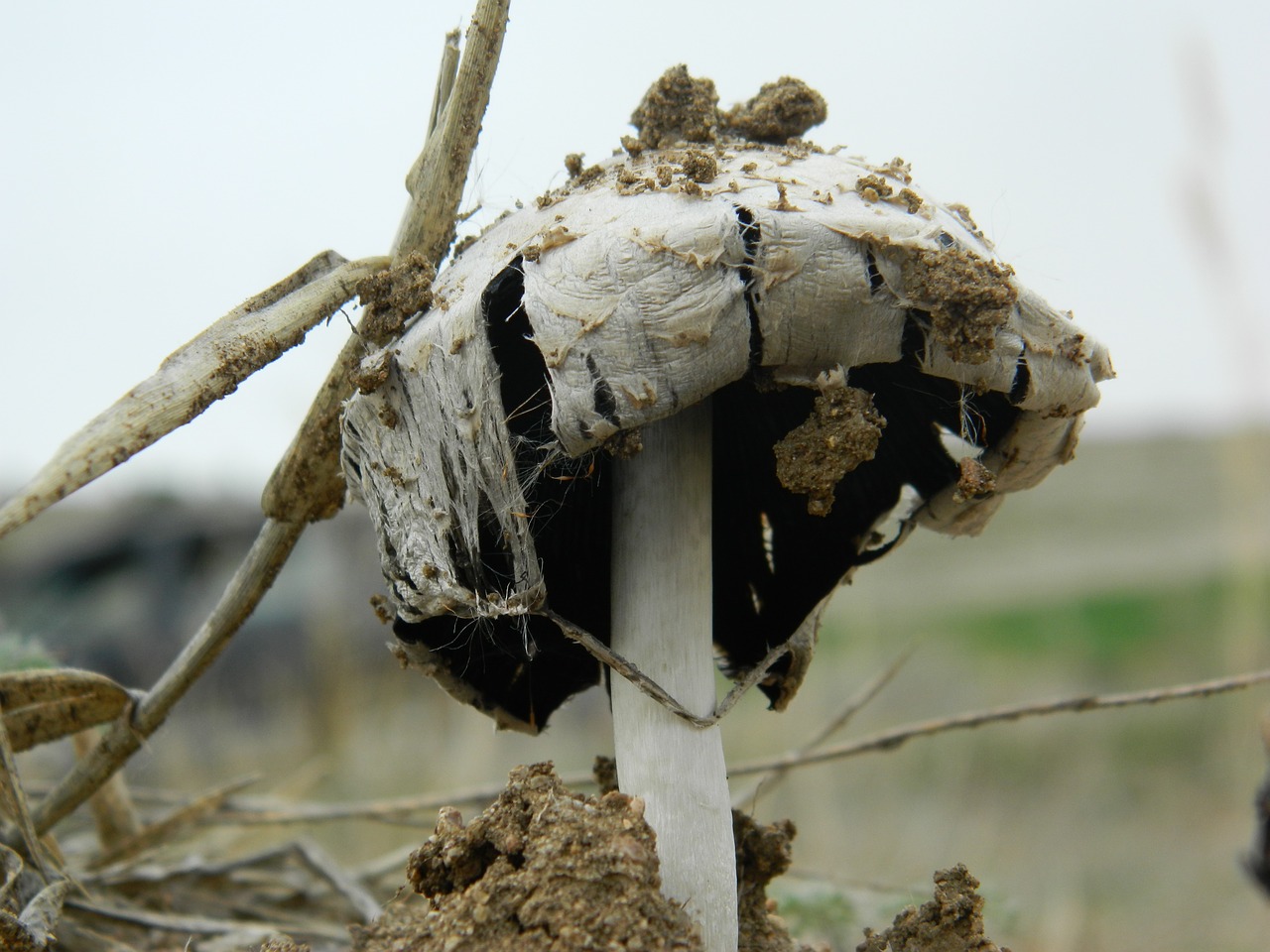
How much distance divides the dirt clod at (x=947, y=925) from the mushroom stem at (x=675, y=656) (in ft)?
0.79

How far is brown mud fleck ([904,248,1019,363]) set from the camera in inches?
48.1

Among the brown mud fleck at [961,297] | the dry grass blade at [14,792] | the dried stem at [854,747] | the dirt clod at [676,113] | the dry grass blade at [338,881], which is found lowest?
the dry grass blade at [338,881]

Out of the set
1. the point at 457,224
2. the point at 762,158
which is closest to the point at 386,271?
the point at 457,224

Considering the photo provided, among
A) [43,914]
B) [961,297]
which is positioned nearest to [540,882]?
[43,914]

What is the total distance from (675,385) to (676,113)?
0.56 m

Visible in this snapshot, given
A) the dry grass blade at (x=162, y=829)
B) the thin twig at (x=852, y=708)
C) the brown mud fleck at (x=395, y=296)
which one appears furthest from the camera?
the thin twig at (x=852, y=708)

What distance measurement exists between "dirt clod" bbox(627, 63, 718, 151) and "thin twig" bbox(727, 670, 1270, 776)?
1102 millimetres

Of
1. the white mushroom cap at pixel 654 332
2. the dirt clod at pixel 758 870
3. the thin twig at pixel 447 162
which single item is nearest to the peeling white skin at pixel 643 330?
the white mushroom cap at pixel 654 332

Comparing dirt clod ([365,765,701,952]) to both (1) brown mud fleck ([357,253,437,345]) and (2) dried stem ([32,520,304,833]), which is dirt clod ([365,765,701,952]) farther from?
(1) brown mud fleck ([357,253,437,345])

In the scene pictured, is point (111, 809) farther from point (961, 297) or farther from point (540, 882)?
point (961, 297)

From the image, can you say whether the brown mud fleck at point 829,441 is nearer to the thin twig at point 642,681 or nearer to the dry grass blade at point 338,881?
the thin twig at point 642,681

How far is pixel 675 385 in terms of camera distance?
1.18 metres

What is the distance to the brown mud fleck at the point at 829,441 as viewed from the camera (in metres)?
1.25

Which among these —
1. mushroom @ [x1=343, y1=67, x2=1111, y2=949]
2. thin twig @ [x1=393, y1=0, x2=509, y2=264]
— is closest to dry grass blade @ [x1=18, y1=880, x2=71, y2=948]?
mushroom @ [x1=343, y1=67, x2=1111, y2=949]
